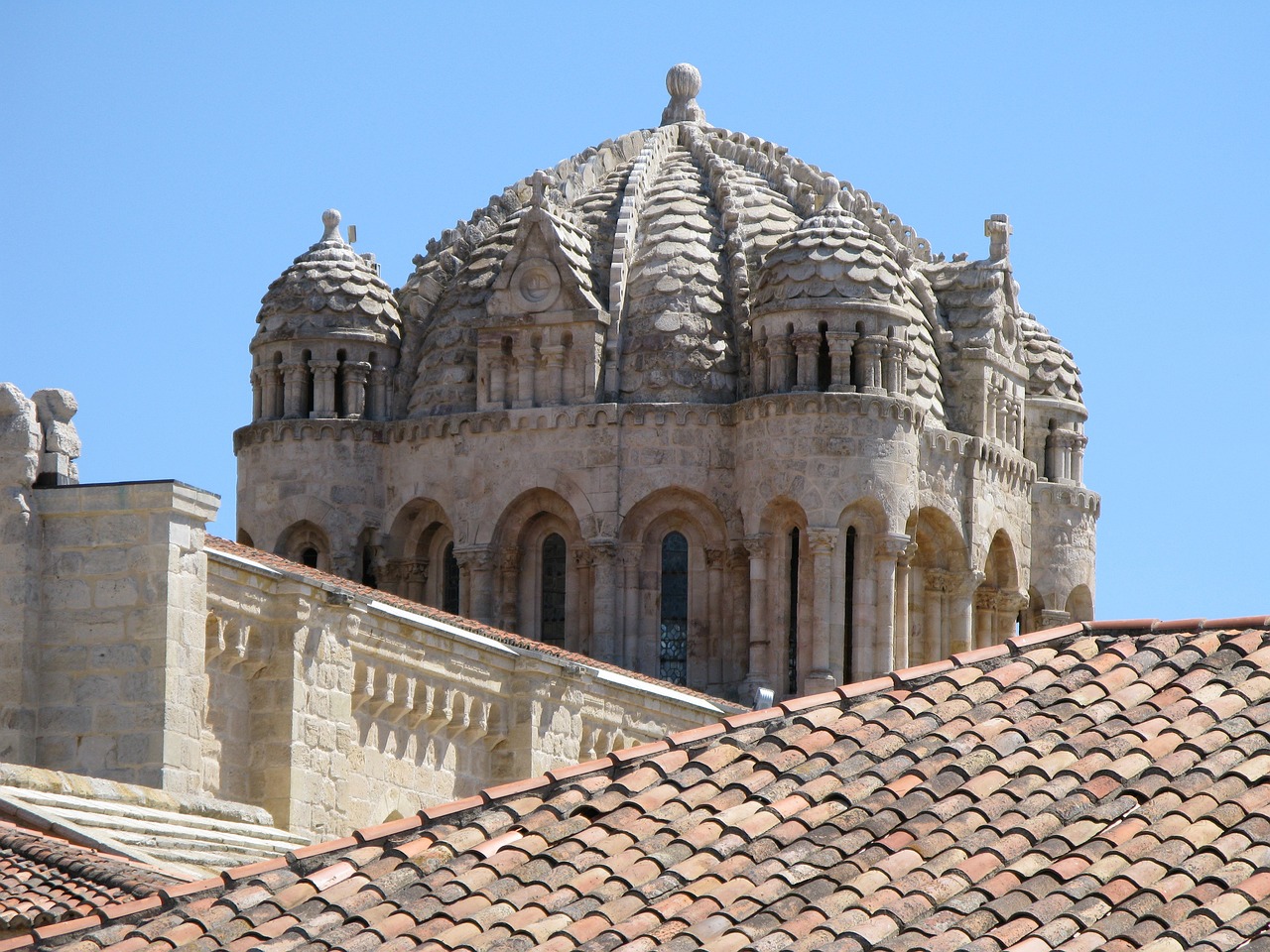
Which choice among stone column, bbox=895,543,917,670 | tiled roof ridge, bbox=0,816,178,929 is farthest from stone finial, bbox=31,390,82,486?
stone column, bbox=895,543,917,670

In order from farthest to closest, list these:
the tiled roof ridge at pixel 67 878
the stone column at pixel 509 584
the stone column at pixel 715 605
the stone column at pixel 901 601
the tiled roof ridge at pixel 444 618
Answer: the stone column at pixel 509 584 < the stone column at pixel 715 605 < the stone column at pixel 901 601 < the tiled roof ridge at pixel 444 618 < the tiled roof ridge at pixel 67 878

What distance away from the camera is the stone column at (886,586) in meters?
46.7

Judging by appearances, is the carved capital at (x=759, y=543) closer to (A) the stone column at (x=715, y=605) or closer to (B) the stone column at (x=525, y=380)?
(A) the stone column at (x=715, y=605)

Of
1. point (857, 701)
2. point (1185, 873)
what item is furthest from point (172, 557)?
point (1185, 873)

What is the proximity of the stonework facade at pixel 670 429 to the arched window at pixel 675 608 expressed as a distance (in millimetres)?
35

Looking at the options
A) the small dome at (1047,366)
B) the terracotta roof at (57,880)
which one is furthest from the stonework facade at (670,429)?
the terracotta roof at (57,880)

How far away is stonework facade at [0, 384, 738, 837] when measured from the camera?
2884cm

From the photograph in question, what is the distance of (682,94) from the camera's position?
5484cm

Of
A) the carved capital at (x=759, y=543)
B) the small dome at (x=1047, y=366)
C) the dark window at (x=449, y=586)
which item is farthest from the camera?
the small dome at (x=1047, y=366)

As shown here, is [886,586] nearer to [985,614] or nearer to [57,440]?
[985,614]

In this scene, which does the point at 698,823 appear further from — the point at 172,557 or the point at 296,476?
the point at 296,476

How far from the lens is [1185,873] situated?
1582 cm

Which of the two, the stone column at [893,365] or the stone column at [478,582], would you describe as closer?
the stone column at [893,365]

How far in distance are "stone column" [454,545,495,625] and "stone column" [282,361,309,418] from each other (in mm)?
3932
